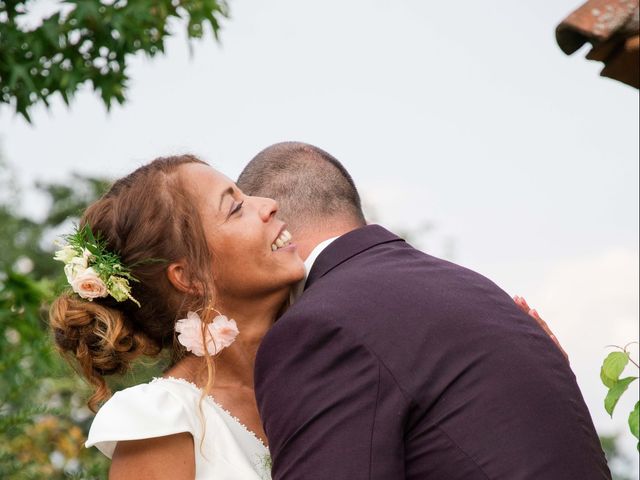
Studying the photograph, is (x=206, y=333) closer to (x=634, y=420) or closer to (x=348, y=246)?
(x=348, y=246)

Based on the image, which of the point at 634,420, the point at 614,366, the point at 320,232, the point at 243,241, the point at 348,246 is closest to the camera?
the point at 634,420

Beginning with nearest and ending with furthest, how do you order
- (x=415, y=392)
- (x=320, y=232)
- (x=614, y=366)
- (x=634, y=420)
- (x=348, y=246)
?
(x=415, y=392), (x=634, y=420), (x=614, y=366), (x=348, y=246), (x=320, y=232)

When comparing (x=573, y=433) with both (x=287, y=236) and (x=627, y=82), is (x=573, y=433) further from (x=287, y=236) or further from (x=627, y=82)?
(x=287, y=236)

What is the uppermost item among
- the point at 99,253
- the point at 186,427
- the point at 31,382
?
the point at 99,253

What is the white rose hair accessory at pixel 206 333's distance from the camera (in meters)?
4.07

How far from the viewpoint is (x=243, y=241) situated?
3.92 m

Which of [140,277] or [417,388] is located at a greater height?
[417,388]

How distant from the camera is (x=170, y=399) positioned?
13.3 ft

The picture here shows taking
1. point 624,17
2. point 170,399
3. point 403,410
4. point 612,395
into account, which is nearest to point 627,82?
point 624,17

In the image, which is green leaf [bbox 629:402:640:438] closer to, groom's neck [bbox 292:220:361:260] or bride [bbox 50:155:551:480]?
bride [bbox 50:155:551:480]

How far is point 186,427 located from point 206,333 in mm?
363

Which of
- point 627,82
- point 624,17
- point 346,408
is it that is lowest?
point 346,408

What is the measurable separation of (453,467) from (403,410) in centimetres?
22

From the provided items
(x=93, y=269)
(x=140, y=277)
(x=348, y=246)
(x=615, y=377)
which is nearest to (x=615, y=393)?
(x=615, y=377)
